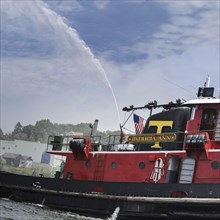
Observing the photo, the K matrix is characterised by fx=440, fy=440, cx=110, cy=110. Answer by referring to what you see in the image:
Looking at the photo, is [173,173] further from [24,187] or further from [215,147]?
[24,187]

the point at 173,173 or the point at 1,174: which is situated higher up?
the point at 173,173

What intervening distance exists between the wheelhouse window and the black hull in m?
2.31

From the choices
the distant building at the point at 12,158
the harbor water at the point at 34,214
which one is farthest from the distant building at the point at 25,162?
the harbor water at the point at 34,214

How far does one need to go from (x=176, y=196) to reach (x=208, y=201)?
127cm

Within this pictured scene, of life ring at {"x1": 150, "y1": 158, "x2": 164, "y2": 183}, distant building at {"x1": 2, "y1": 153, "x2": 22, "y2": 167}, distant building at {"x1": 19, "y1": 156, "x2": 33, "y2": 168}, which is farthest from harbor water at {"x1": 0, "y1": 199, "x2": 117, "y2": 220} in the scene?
distant building at {"x1": 2, "y1": 153, "x2": 22, "y2": 167}

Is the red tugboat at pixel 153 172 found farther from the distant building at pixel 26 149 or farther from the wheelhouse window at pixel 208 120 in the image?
the distant building at pixel 26 149

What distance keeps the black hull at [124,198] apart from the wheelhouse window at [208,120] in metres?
2.31

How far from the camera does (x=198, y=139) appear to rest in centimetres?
1373

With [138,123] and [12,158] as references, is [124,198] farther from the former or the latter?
[12,158]

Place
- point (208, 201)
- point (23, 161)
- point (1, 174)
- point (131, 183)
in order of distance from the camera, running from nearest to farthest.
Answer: point (208, 201)
point (131, 183)
point (1, 174)
point (23, 161)

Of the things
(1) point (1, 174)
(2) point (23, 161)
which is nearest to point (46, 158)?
(2) point (23, 161)

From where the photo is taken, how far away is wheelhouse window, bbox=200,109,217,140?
1445 cm

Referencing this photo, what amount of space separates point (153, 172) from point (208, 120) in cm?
258

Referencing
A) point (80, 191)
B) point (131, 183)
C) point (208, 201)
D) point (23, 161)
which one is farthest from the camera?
point (23, 161)
